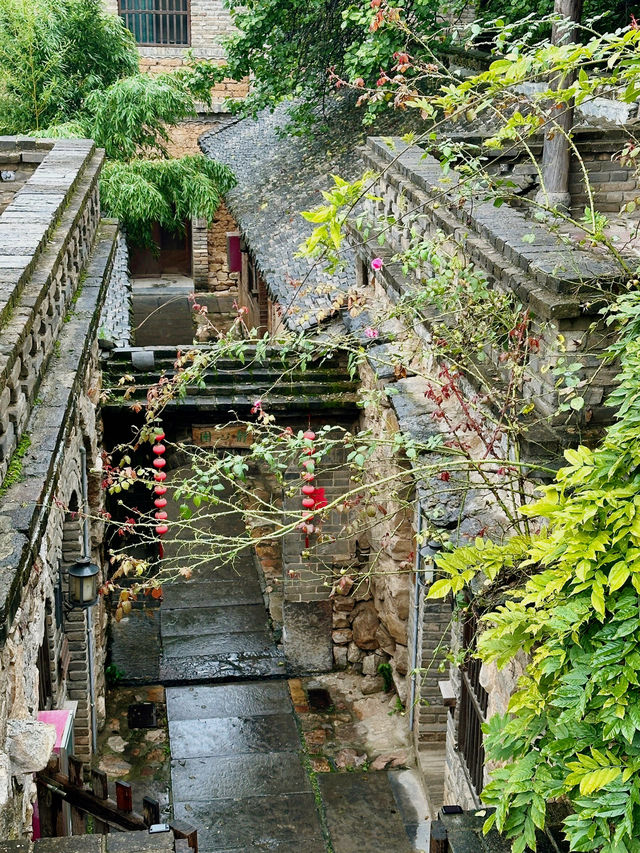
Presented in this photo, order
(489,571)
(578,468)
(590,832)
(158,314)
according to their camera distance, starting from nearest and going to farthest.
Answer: (590,832), (578,468), (489,571), (158,314)

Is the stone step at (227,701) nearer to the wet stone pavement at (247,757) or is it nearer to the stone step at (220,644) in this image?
the wet stone pavement at (247,757)

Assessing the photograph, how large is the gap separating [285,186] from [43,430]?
12461 millimetres

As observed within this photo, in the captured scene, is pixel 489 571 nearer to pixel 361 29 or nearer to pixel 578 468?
pixel 578 468

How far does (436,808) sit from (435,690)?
1106 millimetres

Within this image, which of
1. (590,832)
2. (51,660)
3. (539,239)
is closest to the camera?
(590,832)

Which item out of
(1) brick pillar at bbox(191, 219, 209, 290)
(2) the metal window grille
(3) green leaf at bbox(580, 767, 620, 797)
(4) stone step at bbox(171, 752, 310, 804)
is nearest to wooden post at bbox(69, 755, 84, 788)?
(2) the metal window grille

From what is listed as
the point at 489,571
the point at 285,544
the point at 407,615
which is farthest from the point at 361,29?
the point at 489,571

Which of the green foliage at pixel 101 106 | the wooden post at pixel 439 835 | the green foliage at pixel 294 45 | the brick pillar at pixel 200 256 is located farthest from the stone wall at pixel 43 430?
the brick pillar at pixel 200 256

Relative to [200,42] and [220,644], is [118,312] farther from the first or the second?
[200,42]

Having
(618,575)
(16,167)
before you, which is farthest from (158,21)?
(618,575)

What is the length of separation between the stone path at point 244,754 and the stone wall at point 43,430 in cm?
119

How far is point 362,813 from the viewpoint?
31.4ft

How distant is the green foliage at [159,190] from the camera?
16484 mm

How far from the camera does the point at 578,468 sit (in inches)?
167
